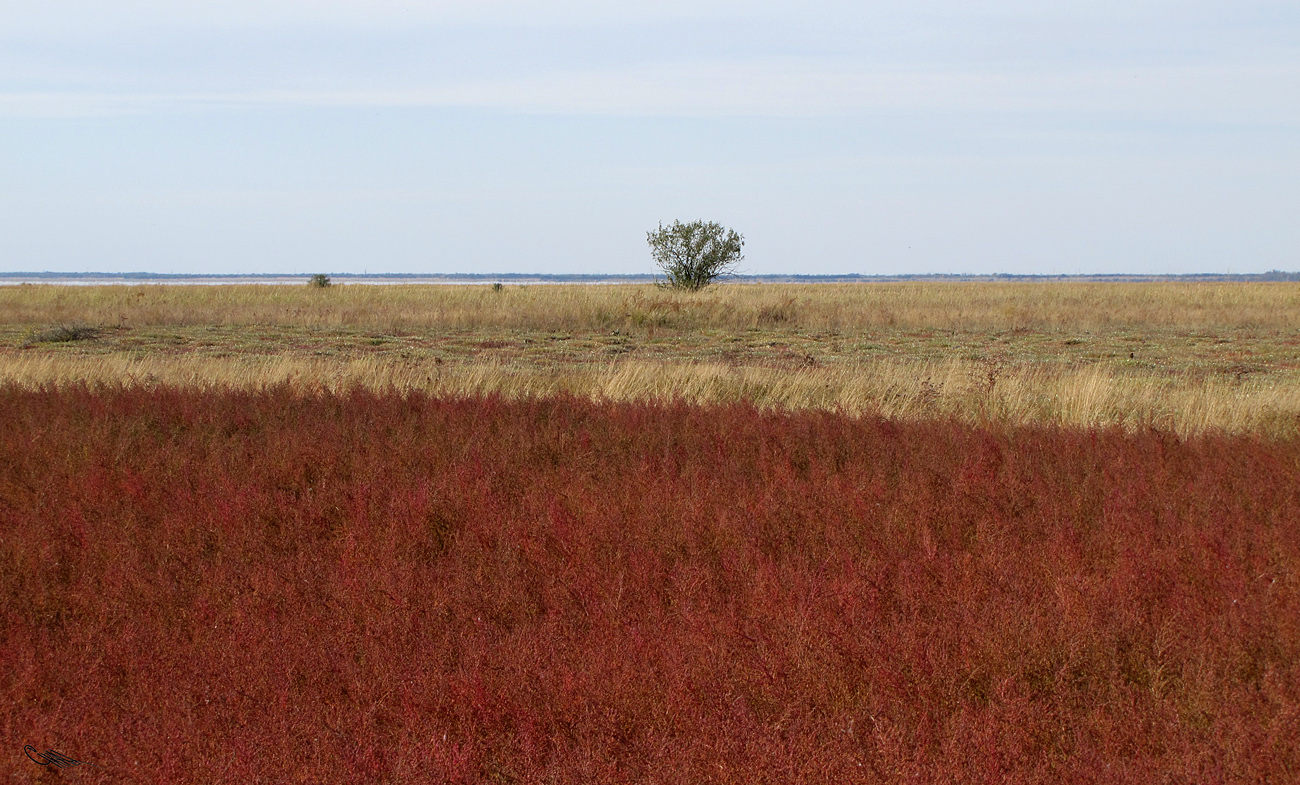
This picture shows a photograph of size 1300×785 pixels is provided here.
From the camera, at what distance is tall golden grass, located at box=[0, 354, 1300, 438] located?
33.7 ft

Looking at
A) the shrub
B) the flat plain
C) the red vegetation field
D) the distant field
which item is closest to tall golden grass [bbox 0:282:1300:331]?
the distant field

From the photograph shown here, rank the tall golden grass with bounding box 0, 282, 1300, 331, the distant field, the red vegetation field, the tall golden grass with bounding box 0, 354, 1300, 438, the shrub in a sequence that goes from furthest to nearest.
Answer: the tall golden grass with bounding box 0, 282, 1300, 331 < the shrub < the distant field < the tall golden grass with bounding box 0, 354, 1300, 438 < the red vegetation field

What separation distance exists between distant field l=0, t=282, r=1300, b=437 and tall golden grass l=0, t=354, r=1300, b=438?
5cm

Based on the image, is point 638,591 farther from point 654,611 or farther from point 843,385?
point 843,385

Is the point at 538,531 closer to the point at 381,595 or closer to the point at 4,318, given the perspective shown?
the point at 381,595

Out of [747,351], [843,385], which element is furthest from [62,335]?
[843,385]

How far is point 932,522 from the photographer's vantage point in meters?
5.84

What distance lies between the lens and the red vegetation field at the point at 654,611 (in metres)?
3.32

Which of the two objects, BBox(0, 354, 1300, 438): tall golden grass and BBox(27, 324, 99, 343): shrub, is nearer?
BBox(0, 354, 1300, 438): tall golden grass

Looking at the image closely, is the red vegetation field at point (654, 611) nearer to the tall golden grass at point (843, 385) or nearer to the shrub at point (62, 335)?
the tall golden grass at point (843, 385)

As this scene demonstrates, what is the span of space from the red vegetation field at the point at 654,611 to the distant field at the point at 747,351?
11.7 feet

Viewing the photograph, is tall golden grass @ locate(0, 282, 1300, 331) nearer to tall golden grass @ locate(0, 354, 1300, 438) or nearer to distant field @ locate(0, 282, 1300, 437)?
distant field @ locate(0, 282, 1300, 437)

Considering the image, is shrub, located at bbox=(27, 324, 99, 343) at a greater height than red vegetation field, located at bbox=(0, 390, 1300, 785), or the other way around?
shrub, located at bbox=(27, 324, 99, 343)

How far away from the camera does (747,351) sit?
798 inches
